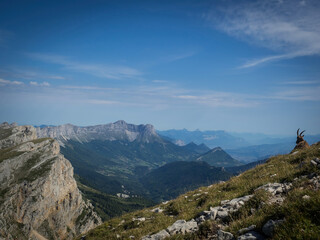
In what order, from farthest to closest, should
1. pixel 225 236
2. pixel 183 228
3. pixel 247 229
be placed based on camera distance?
1. pixel 183 228
2. pixel 225 236
3. pixel 247 229

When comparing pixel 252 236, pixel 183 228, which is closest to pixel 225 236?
pixel 252 236

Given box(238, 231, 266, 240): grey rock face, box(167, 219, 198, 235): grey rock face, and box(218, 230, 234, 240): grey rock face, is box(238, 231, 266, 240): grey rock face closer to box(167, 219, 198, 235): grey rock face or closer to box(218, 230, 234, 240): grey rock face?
box(218, 230, 234, 240): grey rock face

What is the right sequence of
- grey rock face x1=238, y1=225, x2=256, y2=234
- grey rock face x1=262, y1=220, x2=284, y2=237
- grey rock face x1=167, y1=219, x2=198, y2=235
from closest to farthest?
grey rock face x1=262, y1=220, x2=284, y2=237 → grey rock face x1=238, y1=225, x2=256, y2=234 → grey rock face x1=167, y1=219, x2=198, y2=235

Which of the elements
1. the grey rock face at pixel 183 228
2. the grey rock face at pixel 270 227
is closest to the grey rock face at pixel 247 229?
the grey rock face at pixel 270 227

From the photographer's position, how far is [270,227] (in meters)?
5.73

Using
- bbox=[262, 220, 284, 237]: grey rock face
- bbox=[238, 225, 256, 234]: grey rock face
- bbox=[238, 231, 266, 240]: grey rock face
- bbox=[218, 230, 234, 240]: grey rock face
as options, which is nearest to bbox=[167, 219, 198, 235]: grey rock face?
bbox=[218, 230, 234, 240]: grey rock face

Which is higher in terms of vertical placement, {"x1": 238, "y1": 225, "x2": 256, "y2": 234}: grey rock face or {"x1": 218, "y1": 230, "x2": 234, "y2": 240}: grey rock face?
{"x1": 238, "y1": 225, "x2": 256, "y2": 234}: grey rock face

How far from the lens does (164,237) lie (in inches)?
367

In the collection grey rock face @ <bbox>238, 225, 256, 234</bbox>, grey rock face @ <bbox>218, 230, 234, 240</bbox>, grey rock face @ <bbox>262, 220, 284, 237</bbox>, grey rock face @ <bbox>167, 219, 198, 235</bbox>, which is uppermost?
grey rock face @ <bbox>262, 220, 284, 237</bbox>

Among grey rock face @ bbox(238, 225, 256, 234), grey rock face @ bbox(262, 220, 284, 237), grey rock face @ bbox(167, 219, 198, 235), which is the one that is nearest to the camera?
grey rock face @ bbox(262, 220, 284, 237)

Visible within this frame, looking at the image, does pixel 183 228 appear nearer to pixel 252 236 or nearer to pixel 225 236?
pixel 225 236

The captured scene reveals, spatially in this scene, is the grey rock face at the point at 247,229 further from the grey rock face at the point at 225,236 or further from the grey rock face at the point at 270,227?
the grey rock face at the point at 270,227

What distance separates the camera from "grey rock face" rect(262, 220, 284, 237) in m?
5.66

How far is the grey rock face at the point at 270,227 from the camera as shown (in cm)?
566
